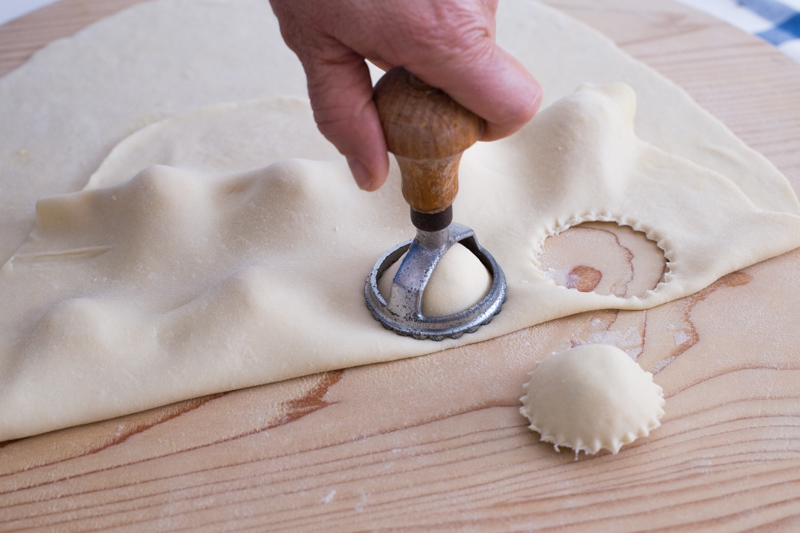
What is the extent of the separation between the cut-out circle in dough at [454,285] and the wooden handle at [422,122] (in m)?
0.15

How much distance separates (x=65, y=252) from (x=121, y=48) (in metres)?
0.85

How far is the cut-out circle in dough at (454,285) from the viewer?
86cm

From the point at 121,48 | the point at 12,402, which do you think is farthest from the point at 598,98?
the point at 121,48

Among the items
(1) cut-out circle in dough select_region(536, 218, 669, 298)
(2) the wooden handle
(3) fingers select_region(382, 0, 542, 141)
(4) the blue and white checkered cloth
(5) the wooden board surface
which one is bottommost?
(4) the blue and white checkered cloth

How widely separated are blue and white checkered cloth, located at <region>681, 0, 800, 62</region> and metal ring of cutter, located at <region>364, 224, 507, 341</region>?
1173 mm

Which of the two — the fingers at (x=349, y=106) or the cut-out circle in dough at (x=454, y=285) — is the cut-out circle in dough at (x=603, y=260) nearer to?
the cut-out circle in dough at (x=454, y=285)

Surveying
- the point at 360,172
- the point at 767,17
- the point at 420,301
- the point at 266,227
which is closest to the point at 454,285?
the point at 420,301

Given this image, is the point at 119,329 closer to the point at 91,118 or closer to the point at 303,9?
the point at 303,9

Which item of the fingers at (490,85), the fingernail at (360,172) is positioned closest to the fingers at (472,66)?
the fingers at (490,85)

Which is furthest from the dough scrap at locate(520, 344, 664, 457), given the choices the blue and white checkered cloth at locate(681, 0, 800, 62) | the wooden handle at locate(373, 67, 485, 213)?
the blue and white checkered cloth at locate(681, 0, 800, 62)

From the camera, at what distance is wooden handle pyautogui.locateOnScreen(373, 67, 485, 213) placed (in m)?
0.70

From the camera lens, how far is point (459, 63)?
678 mm

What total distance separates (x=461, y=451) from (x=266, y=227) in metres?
0.43

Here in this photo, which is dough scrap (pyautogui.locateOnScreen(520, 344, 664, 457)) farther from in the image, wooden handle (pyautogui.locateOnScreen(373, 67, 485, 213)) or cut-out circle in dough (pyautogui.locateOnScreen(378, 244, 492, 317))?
wooden handle (pyautogui.locateOnScreen(373, 67, 485, 213))
